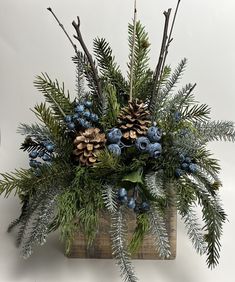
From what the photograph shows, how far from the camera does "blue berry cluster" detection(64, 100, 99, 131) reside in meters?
1.08

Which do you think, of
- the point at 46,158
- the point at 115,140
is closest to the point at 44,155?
the point at 46,158

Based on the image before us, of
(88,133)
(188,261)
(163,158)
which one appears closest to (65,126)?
(88,133)

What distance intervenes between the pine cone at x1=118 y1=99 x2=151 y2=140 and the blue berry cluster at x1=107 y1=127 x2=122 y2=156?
0.01 metres

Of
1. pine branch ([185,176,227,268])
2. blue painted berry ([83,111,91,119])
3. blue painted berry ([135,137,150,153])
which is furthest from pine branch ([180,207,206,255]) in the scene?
blue painted berry ([83,111,91,119])

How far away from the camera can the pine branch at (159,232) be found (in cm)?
98

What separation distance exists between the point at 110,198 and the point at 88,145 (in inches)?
3.7

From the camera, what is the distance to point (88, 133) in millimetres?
1064

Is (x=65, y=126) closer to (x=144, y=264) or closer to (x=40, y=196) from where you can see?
(x=40, y=196)

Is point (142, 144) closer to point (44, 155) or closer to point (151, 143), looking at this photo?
point (151, 143)

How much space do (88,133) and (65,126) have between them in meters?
0.07

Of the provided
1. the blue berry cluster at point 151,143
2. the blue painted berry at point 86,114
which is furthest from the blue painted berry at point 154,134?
the blue painted berry at point 86,114

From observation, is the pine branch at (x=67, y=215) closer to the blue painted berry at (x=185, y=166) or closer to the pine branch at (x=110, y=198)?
the pine branch at (x=110, y=198)

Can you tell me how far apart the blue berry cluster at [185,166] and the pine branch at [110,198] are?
0.33 ft

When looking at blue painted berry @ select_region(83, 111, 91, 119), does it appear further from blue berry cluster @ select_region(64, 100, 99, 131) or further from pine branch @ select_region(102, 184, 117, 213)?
pine branch @ select_region(102, 184, 117, 213)
